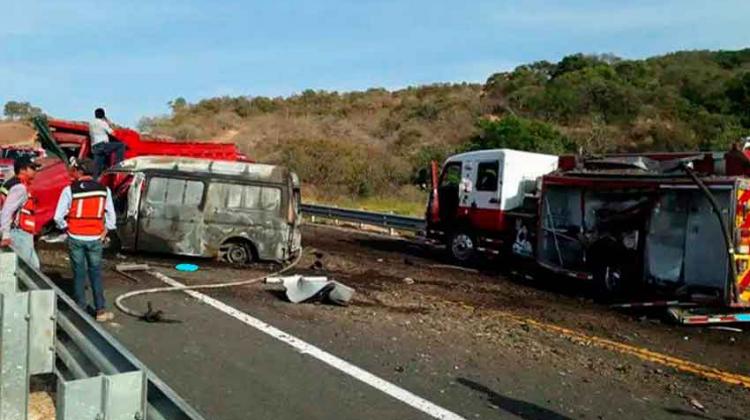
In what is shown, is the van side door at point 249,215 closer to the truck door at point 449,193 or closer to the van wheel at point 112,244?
the van wheel at point 112,244

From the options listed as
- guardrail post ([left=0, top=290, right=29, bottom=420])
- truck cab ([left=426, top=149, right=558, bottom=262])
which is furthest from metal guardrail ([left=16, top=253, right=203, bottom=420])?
truck cab ([left=426, top=149, right=558, bottom=262])

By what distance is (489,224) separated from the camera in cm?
1656

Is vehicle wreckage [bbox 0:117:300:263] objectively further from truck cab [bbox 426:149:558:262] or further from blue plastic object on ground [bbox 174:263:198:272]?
truck cab [bbox 426:149:558:262]

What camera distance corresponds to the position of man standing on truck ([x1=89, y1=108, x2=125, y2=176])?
1605 cm

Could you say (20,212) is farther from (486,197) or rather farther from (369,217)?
(369,217)

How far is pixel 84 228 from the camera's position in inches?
343

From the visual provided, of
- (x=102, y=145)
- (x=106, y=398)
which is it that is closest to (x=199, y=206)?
(x=102, y=145)

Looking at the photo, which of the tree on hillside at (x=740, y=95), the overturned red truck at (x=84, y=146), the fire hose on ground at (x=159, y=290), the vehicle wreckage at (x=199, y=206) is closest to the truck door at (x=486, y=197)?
the vehicle wreckage at (x=199, y=206)

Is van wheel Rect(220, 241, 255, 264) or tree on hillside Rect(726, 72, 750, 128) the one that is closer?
van wheel Rect(220, 241, 255, 264)

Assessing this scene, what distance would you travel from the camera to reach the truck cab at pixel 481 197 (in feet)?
53.5

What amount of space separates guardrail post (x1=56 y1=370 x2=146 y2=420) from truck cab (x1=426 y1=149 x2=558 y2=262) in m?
13.5

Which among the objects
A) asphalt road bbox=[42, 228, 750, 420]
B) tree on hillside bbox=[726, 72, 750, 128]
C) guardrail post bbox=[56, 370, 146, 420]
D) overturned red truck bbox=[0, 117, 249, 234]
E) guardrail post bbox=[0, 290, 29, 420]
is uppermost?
tree on hillside bbox=[726, 72, 750, 128]

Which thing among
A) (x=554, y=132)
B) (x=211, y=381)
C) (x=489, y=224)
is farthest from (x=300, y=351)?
(x=554, y=132)

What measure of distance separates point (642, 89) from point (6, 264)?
49674 millimetres
